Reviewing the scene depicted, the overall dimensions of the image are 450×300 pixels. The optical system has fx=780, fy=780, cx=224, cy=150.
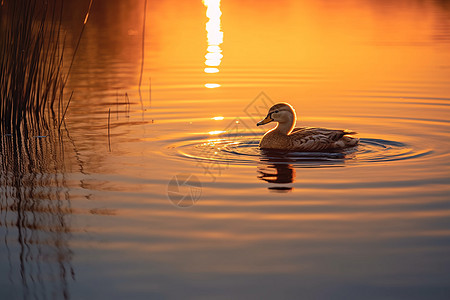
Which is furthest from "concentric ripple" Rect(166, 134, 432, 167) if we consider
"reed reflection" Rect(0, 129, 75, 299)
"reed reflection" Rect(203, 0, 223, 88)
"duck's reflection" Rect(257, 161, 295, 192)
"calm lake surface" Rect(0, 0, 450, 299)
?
"reed reflection" Rect(203, 0, 223, 88)

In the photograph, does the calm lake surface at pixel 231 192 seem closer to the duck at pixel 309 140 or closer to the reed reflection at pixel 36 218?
the reed reflection at pixel 36 218

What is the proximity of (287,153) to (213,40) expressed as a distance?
51.6 ft

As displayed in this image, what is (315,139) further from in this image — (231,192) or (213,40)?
(213,40)

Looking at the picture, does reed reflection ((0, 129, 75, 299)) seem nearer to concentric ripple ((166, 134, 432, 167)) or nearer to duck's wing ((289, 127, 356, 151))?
concentric ripple ((166, 134, 432, 167))

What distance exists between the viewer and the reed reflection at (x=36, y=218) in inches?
228

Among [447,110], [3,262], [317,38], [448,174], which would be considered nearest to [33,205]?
[3,262]

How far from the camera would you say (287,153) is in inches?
409

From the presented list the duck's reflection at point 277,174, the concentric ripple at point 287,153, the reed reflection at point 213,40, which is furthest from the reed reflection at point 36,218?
the reed reflection at point 213,40

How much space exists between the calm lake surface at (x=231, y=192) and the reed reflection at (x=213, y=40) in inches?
10.2

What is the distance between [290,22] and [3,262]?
26622 mm

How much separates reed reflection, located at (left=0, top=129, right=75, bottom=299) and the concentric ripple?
5.83ft

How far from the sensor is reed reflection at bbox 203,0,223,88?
63.0ft

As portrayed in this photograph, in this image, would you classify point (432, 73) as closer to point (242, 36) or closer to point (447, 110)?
point (447, 110)

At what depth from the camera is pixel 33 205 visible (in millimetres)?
7711
